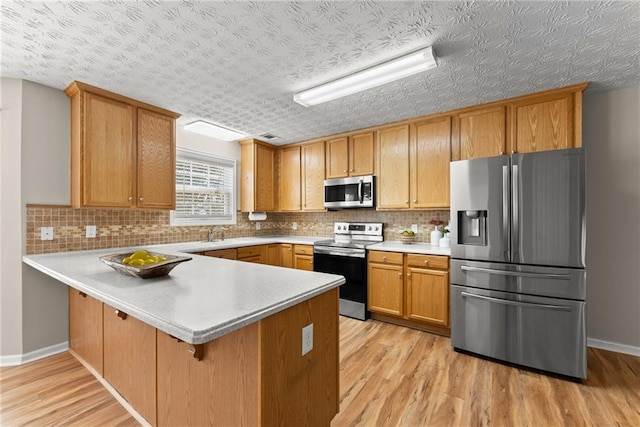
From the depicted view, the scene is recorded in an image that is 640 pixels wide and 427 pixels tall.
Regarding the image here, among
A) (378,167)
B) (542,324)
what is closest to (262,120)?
(378,167)

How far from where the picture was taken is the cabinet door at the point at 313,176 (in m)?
4.29

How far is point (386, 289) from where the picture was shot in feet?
10.8

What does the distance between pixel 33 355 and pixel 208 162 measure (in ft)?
8.99

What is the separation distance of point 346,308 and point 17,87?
3.88 m

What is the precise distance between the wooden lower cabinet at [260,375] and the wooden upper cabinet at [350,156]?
2.56 m

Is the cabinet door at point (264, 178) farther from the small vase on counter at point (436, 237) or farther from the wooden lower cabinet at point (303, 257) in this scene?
the small vase on counter at point (436, 237)

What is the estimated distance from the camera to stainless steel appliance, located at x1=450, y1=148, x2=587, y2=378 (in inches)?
87.1

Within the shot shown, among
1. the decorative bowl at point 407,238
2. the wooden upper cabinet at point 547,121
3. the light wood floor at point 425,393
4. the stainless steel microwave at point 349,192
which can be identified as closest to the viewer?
the light wood floor at point 425,393

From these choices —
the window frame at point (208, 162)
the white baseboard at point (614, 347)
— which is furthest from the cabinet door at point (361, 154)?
the white baseboard at point (614, 347)

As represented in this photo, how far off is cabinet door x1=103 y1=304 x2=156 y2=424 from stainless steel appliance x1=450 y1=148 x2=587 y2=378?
8.15ft

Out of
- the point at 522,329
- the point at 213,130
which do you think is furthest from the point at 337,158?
the point at 522,329

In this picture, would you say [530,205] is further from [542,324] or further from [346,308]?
[346,308]

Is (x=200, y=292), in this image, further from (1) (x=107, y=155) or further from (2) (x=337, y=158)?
(2) (x=337, y=158)

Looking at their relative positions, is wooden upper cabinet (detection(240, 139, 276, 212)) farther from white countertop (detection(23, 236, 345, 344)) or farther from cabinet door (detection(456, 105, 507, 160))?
cabinet door (detection(456, 105, 507, 160))
